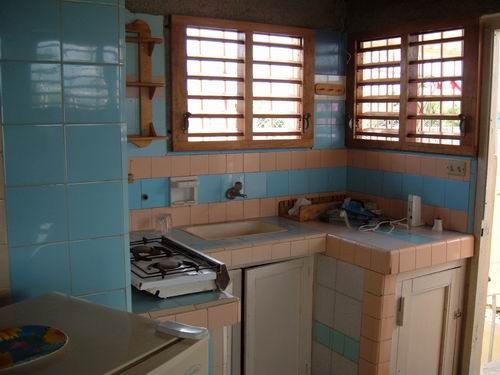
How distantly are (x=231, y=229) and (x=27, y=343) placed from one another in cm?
201

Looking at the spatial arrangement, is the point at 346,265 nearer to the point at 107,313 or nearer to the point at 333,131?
the point at 333,131

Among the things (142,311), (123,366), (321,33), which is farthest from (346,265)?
(123,366)

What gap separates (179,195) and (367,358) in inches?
49.0

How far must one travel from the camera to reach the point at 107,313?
1.23 metres

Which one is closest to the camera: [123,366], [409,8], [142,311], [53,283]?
[123,366]

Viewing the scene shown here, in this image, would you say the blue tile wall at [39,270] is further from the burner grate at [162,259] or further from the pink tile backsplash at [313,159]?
the pink tile backsplash at [313,159]

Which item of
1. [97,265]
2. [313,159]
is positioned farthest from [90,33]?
[313,159]

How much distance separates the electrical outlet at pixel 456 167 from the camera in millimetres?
2832

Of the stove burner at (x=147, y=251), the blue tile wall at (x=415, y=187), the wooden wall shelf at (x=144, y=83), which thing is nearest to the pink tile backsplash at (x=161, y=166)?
the wooden wall shelf at (x=144, y=83)

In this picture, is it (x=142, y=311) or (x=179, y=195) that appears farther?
(x=179, y=195)

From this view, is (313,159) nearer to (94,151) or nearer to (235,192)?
(235,192)

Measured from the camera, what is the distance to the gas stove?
1.87m

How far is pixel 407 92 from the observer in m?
3.05

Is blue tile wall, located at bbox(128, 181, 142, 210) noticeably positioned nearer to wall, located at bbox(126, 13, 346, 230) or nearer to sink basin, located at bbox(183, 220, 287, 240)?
wall, located at bbox(126, 13, 346, 230)
